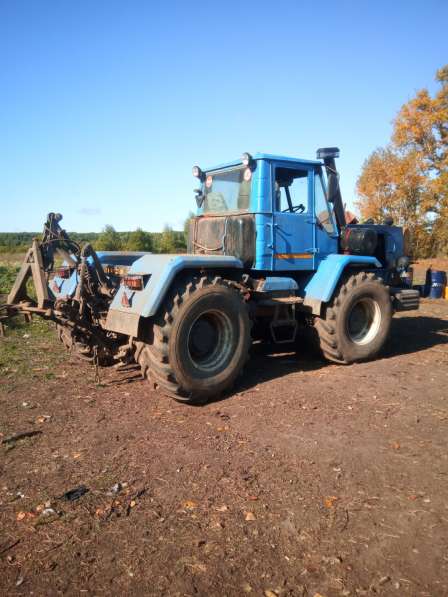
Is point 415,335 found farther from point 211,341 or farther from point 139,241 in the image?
point 139,241

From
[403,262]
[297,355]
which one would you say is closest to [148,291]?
[297,355]

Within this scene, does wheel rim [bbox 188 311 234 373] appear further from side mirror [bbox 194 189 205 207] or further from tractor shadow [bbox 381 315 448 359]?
tractor shadow [bbox 381 315 448 359]

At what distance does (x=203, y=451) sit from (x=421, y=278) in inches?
651

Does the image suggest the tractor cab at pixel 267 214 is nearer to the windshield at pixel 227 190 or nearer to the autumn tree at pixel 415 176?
the windshield at pixel 227 190

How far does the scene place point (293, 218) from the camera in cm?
627

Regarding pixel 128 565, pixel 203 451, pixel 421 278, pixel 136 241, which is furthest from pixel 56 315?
pixel 136 241

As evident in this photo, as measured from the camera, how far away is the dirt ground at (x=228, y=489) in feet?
8.38

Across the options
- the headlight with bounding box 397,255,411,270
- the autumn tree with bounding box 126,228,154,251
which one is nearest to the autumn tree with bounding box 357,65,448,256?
the autumn tree with bounding box 126,228,154,251

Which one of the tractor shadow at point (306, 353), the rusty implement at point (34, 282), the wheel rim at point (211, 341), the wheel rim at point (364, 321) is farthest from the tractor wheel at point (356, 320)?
the rusty implement at point (34, 282)

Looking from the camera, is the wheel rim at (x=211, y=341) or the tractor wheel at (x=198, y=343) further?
the wheel rim at (x=211, y=341)

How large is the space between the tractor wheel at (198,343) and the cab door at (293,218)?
113cm

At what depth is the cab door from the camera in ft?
20.1

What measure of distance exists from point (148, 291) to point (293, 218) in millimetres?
2447

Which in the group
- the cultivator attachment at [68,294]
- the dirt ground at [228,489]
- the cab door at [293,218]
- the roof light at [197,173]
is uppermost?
the roof light at [197,173]
